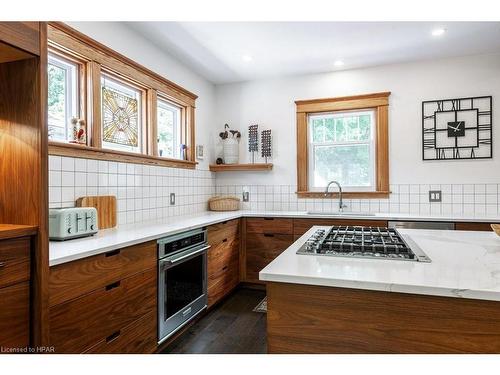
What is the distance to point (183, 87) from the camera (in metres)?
3.69

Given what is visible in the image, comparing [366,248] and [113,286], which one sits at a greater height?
[366,248]

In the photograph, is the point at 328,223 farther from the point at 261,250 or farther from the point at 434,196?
the point at 434,196

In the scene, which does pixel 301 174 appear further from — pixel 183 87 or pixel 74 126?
pixel 74 126

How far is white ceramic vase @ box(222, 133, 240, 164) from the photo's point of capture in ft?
14.0

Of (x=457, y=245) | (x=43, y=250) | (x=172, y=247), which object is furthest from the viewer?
(x=172, y=247)

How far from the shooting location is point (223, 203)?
4.08m

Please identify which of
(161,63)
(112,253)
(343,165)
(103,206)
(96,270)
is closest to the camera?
(96,270)

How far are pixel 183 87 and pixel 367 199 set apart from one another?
2480 mm

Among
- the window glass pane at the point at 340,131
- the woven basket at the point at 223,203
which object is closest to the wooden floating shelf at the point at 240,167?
the woven basket at the point at 223,203

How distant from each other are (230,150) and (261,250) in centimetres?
140

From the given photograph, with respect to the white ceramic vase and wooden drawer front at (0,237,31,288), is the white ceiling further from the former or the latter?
wooden drawer front at (0,237,31,288)

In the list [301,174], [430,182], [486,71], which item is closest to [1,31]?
[301,174]

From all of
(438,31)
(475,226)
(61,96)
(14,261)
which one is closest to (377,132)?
(438,31)
